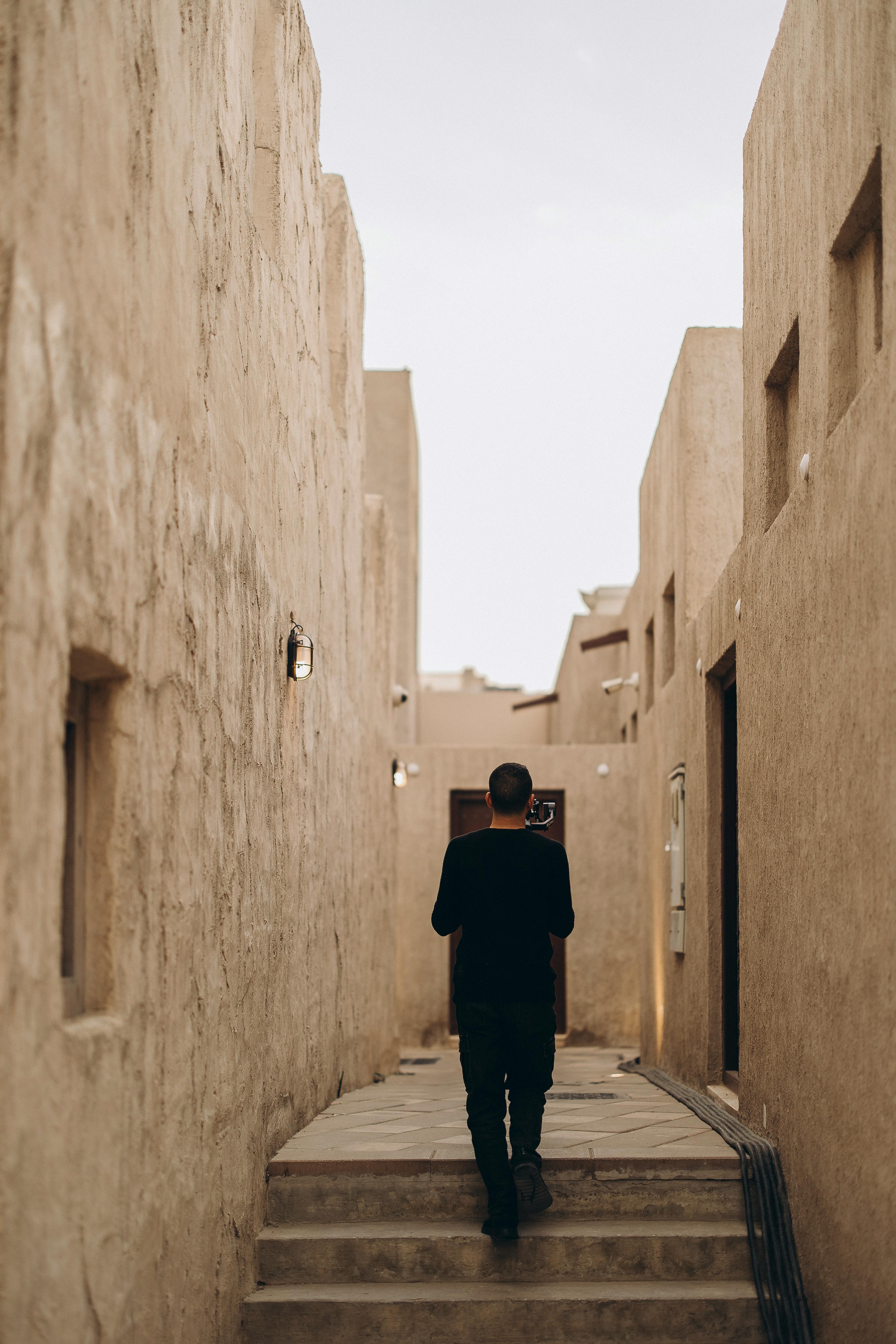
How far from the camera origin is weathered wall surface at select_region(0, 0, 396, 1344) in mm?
2387

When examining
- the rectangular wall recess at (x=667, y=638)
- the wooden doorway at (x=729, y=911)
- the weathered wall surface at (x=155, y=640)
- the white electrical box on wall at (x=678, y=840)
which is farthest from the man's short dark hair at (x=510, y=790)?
the rectangular wall recess at (x=667, y=638)

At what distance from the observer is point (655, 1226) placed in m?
Result: 4.65

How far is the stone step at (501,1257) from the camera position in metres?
4.45

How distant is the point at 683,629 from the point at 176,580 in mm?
5950

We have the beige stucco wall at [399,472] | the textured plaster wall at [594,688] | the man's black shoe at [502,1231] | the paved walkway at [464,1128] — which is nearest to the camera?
the man's black shoe at [502,1231]

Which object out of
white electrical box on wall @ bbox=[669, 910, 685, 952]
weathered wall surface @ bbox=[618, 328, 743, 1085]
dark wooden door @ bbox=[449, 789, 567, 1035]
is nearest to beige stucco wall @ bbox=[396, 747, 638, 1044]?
dark wooden door @ bbox=[449, 789, 567, 1035]

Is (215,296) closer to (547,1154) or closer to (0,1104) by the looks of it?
(0,1104)

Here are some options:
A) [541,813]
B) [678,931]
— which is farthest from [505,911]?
[678,931]

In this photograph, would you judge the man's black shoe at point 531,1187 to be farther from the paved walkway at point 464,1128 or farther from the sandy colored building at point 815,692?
the sandy colored building at point 815,692

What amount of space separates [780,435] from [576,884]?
951 centimetres

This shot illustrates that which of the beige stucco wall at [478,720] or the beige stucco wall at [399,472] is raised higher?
the beige stucco wall at [399,472]

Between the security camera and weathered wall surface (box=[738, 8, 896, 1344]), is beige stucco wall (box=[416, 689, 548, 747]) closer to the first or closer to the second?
the security camera

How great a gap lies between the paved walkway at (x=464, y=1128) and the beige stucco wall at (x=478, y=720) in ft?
48.0

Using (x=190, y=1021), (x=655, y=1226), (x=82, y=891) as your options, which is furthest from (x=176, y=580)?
(x=655, y=1226)
